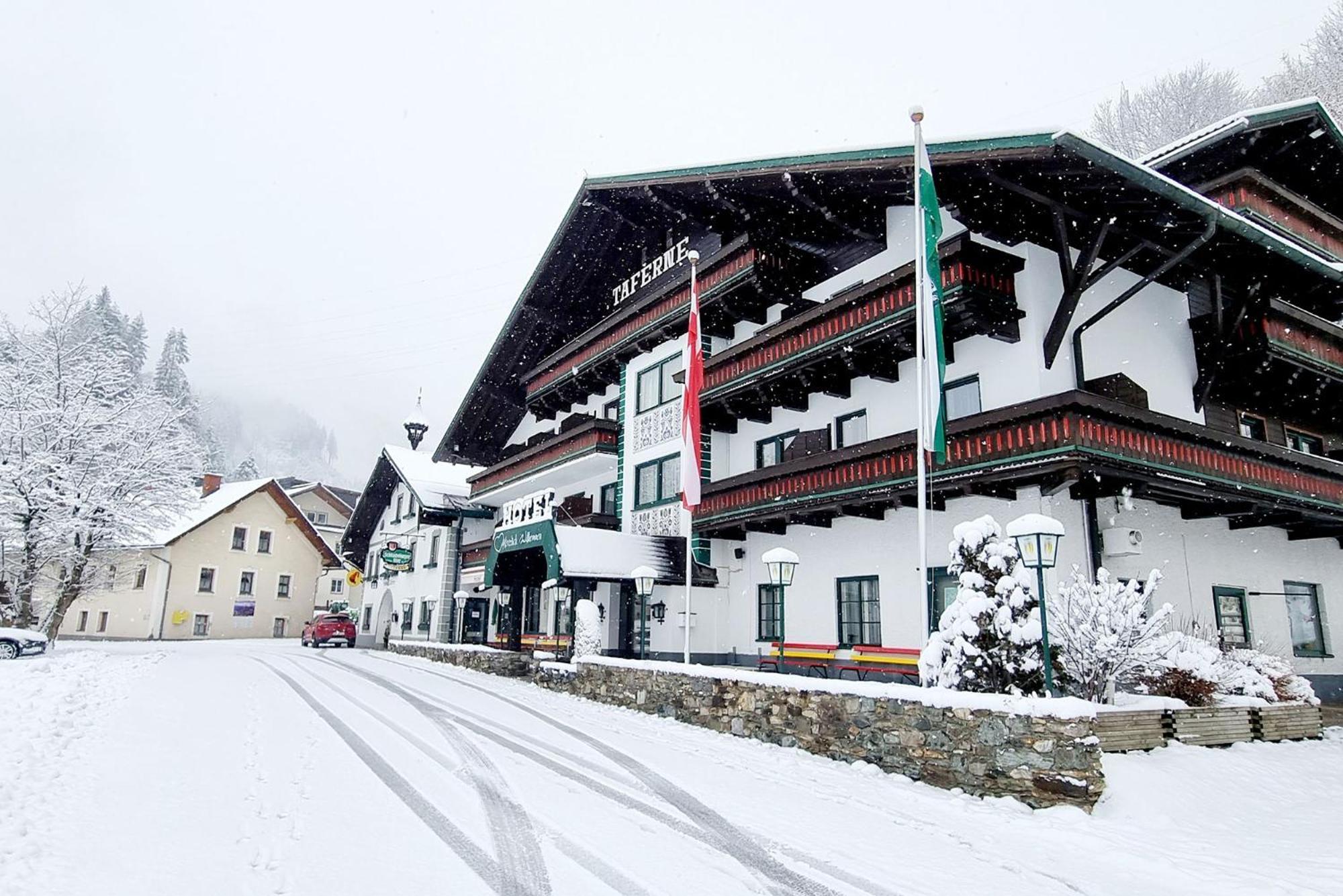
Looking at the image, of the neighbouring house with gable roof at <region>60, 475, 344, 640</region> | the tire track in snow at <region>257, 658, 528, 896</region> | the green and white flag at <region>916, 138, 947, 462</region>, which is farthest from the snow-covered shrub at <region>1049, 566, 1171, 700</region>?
the neighbouring house with gable roof at <region>60, 475, 344, 640</region>

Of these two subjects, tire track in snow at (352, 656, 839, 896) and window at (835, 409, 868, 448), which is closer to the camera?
tire track in snow at (352, 656, 839, 896)

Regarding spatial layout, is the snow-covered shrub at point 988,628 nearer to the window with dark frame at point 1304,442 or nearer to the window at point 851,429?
the window at point 851,429

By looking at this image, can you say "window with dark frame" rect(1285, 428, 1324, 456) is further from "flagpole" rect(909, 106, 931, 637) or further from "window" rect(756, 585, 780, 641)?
"flagpole" rect(909, 106, 931, 637)

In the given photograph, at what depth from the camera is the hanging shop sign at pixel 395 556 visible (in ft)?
121

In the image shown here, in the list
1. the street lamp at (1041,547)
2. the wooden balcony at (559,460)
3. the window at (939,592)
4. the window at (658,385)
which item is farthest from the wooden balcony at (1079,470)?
the wooden balcony at (559,460)

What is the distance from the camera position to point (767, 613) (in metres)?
20.9

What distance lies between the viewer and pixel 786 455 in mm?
20562

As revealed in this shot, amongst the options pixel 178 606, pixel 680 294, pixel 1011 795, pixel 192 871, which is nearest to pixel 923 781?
pixel 1011 795

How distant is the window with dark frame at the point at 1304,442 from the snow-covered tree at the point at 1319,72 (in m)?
17.3

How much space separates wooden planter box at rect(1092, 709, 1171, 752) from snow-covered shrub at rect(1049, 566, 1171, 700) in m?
0.71

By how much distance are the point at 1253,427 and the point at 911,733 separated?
610 inches

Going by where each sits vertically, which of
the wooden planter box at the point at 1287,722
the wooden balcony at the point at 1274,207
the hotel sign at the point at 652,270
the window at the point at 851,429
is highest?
the hotel sign at the point at 652,270

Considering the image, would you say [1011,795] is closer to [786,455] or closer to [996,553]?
[996,553]

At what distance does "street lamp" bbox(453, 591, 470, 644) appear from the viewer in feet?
113
